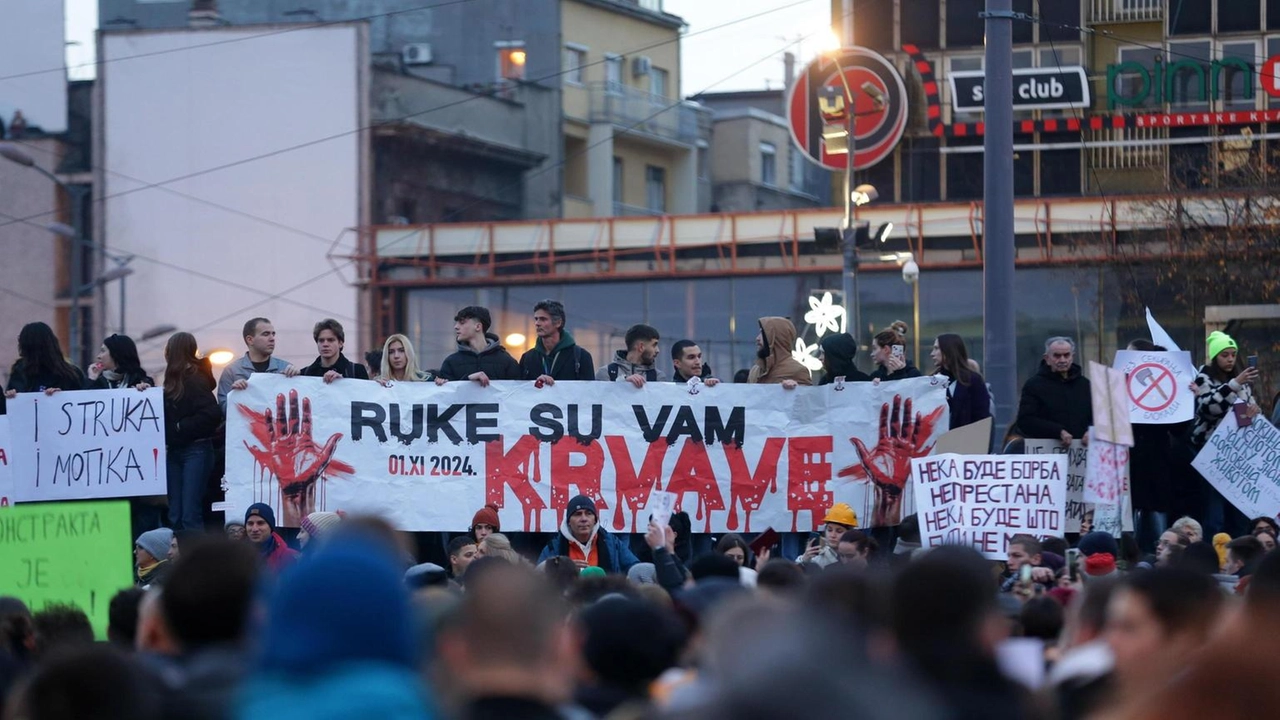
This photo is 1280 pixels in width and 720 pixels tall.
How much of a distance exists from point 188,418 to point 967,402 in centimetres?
484

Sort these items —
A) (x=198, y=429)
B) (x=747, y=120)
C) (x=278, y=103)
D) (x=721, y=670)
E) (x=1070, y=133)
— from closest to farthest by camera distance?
(x=721, y=670) → (x=198, y=429) → (x=1070, y=133) → (x=278, y=103) → (x=747, y=120)

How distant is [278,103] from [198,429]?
3312 cm

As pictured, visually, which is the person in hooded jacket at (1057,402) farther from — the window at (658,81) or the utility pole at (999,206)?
the window at (658,81)

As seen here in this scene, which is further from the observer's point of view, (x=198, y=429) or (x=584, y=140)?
(x=584, y=140)

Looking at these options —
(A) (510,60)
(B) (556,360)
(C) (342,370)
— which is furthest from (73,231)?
(B) (556,360)

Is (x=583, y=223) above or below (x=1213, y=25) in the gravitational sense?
below

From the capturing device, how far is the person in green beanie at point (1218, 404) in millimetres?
11430

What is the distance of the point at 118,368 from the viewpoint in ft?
38.0

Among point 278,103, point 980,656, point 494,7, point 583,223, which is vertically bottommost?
point 980,656

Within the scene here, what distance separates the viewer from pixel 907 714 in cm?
264

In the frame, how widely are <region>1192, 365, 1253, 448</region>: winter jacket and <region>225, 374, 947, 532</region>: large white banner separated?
64.2 inches

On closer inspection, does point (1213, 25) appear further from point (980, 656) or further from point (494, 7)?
point (980, 656)

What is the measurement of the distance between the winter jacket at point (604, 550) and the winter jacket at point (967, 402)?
229 cm

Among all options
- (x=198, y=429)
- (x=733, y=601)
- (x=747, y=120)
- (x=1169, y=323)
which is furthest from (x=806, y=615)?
(x=747, y=120)
